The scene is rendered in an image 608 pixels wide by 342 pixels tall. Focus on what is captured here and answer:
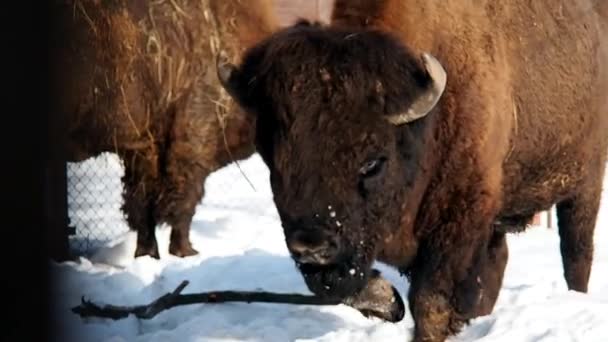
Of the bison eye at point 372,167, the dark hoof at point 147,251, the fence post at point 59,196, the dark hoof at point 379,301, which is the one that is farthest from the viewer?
the dark hoof at point 147,251

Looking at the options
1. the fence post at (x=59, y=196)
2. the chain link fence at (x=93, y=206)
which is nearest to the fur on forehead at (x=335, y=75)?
the fence post at (x=59, y=196)

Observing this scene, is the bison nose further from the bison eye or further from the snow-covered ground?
the snow-covered ground

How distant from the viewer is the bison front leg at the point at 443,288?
15.7 ft

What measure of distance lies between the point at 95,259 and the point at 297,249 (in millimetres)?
4138

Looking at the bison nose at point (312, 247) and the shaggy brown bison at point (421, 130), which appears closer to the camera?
the bison nose at point (312, 247)

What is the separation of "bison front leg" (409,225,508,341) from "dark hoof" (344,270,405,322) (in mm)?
232

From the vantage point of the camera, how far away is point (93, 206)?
9281 millimetres

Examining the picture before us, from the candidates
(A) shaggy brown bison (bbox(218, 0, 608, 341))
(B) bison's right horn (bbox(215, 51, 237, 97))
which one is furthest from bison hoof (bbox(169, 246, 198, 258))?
(B) bison's right horn (bbox(215, 51, 237, 97))

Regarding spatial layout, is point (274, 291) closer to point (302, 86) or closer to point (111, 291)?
point (111, 291)

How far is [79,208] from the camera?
9.06 metres

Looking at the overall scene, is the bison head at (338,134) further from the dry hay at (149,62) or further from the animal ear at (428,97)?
the dry hay at (149,62)

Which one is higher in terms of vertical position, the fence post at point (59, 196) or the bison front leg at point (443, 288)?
the bison front leg at point (443, 288)

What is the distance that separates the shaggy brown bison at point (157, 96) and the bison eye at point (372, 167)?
3.57 metres

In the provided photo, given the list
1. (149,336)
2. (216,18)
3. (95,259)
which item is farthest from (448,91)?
(95,259)
